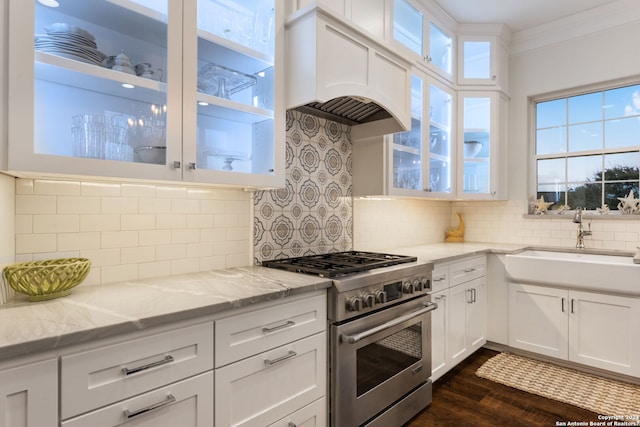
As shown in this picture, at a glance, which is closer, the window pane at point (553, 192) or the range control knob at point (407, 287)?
the range control knob at point (407, 287)

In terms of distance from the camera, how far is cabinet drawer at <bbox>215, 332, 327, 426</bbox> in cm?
136

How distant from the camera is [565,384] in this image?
2.60 m

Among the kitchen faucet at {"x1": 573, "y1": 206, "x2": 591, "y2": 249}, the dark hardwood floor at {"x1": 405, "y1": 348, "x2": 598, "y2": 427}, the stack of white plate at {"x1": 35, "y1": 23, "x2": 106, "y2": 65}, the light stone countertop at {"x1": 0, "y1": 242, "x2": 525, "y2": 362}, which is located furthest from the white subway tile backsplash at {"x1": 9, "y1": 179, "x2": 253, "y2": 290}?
the kitchen faucet at {"x1": 573, "y1": 206, "x2": 591, "y2": 249}

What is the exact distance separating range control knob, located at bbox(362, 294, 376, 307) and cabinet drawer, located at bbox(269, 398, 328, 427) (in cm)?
49

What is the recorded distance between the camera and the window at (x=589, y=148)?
3.19 metres

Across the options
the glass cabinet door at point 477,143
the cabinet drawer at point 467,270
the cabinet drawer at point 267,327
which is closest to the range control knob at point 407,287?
the cabinet drawer at point 267,327

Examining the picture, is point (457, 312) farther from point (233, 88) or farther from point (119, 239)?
point (119, 239)

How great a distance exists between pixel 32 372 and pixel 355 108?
2.11 metres

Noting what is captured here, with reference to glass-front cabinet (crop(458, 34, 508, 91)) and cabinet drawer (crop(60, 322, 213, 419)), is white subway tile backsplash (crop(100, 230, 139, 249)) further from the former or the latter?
glass-front cabinet (crop(458, 34, 508, 91))

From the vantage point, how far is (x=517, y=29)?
354cm

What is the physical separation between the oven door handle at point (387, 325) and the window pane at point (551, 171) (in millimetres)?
2180

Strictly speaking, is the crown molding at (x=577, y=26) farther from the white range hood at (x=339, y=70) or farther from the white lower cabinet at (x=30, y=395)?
the white lower cabinet at (x=30, y=395)

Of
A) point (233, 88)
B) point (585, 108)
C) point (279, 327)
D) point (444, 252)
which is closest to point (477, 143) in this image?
point (585, 108)

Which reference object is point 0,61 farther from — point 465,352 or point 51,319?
point 465,352
